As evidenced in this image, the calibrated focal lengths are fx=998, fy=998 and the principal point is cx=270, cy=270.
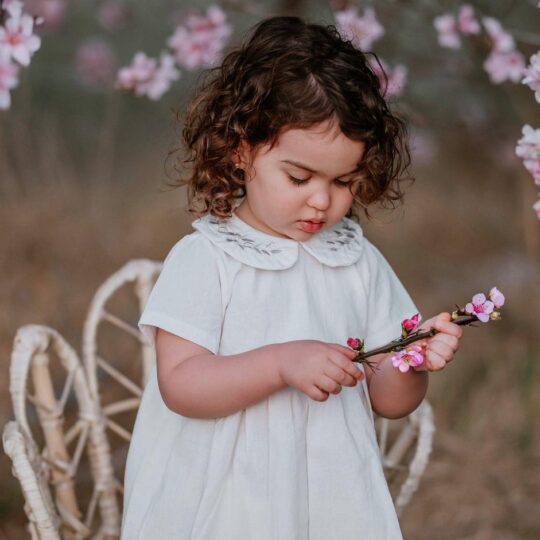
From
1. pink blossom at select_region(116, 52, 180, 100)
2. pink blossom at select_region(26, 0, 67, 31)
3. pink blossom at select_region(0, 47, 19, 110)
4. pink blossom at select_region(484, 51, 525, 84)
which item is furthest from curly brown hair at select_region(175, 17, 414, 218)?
pink blossom at select_region(26, 0, 67, 31)

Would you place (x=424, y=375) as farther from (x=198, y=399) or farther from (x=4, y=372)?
(x=4, y=372)

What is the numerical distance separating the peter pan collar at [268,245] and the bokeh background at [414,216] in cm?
13

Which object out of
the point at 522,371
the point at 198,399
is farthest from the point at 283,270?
the point at 522,371

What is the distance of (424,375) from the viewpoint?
5.18 ft

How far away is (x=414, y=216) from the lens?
4527mm

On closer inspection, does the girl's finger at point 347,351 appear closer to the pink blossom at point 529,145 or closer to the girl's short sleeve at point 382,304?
the girl's short sleeve at point 382,304

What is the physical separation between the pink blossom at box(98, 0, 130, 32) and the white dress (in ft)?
10.2

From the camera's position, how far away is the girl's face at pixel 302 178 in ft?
4.73

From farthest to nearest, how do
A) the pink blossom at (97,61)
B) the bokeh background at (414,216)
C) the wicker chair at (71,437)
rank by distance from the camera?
1. the pink blossom at (97,61)
2. the bokeh background at (414,216)
3. the wicker chair at (71,437)

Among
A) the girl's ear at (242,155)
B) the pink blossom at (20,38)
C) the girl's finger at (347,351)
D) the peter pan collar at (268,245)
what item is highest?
the pink blossom at (20,38)

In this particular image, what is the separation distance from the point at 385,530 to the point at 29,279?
7.09ft

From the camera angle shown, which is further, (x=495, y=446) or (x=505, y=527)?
(x=495, y=446)

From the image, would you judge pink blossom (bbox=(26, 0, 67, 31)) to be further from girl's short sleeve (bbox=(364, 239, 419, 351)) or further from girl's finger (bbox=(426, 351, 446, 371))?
girl's finger (bbox=(426, 351, 446, 371))

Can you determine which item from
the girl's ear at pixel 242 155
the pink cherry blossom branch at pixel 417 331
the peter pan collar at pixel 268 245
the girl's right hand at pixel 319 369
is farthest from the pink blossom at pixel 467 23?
the girl's right hand at pixel 319 369
